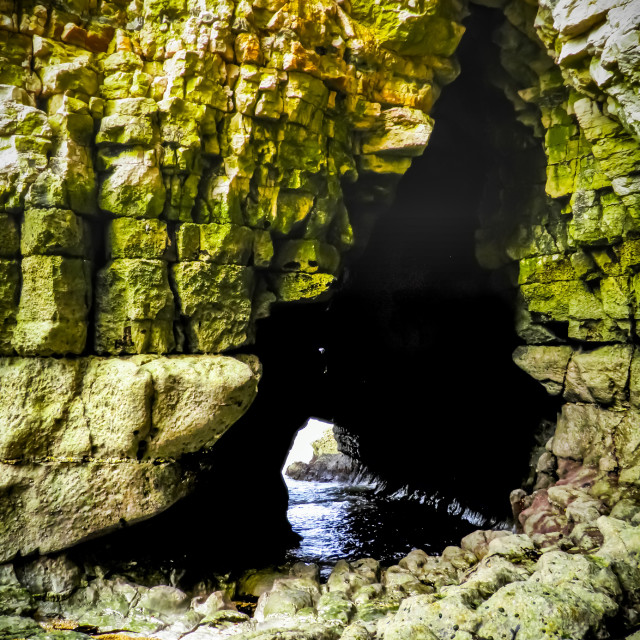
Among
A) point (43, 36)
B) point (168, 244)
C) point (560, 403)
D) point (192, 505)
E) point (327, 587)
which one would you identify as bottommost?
point (327, 587)

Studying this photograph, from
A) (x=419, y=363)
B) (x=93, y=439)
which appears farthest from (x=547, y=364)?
(x=93, y=439)

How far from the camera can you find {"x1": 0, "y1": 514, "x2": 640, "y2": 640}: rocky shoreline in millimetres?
5578

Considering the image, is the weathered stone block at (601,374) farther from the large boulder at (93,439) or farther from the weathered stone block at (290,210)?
the large boulder at (93,439)

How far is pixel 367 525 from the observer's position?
44.0 ft

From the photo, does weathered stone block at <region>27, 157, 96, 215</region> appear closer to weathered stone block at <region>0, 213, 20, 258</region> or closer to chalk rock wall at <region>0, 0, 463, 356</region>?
chalk rock wall at <region>0, 0, 463, 356</region>

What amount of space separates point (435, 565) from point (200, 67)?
8414 mm

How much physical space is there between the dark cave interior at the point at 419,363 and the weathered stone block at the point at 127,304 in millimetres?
2954

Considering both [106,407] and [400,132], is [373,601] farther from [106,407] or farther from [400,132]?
[400,132]

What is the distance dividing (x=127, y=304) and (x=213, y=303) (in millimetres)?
1312

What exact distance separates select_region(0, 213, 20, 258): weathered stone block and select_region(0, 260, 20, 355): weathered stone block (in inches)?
4.9

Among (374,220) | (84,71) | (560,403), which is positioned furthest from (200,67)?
(560,403)

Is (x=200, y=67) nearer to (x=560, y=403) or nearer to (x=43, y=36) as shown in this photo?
(x=43, y=36)

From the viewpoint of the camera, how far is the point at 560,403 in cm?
1155

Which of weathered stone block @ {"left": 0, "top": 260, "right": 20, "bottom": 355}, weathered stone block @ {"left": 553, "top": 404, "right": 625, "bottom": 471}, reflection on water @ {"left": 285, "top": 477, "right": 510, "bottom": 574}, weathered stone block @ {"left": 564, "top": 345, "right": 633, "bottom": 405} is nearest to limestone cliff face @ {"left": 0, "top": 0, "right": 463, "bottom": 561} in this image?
weathered stone block @ {"left": 0, "top": 260, "right": 20, "bottom": 355}
